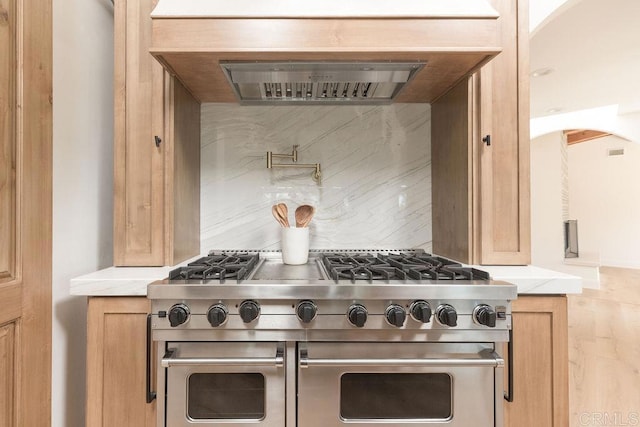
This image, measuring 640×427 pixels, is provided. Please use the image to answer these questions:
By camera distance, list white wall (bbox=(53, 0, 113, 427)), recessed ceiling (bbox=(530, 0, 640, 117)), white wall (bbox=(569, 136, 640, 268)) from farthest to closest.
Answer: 1. white wall (bbox=(569, 136, 640, 268))
2. recessed ceiling (bbox=(530, 0, 640, 117))
3. white wall (bbox=(53, 0, 113, 427))

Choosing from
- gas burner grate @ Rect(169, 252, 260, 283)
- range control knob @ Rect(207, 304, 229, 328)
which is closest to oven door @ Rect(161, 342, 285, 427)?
range control knob @ Rect(207, 304, 229, 328)

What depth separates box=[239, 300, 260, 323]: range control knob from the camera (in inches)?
40.2

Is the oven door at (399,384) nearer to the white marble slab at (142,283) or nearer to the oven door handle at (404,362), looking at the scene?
the oven door handle at (404,362)

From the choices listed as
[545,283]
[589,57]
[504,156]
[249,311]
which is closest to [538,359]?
[545,283]

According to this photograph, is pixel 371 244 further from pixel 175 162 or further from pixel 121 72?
pixel 121 72

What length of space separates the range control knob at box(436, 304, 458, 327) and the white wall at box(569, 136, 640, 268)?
25.2ft

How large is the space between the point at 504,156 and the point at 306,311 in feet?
3.34

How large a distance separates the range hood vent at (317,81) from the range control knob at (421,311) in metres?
0.89

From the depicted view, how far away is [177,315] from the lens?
103cm

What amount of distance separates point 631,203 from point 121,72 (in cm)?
916

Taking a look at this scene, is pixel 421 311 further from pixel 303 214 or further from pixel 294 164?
pixel 294 164

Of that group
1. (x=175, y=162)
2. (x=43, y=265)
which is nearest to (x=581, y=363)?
(x=175, y=162)

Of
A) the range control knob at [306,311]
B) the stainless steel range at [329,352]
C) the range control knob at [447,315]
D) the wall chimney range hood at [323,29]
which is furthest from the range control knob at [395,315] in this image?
the wall chimney range hood at [323,29]

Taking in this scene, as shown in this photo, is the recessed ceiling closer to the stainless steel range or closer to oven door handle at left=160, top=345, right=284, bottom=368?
the stainless steel range
